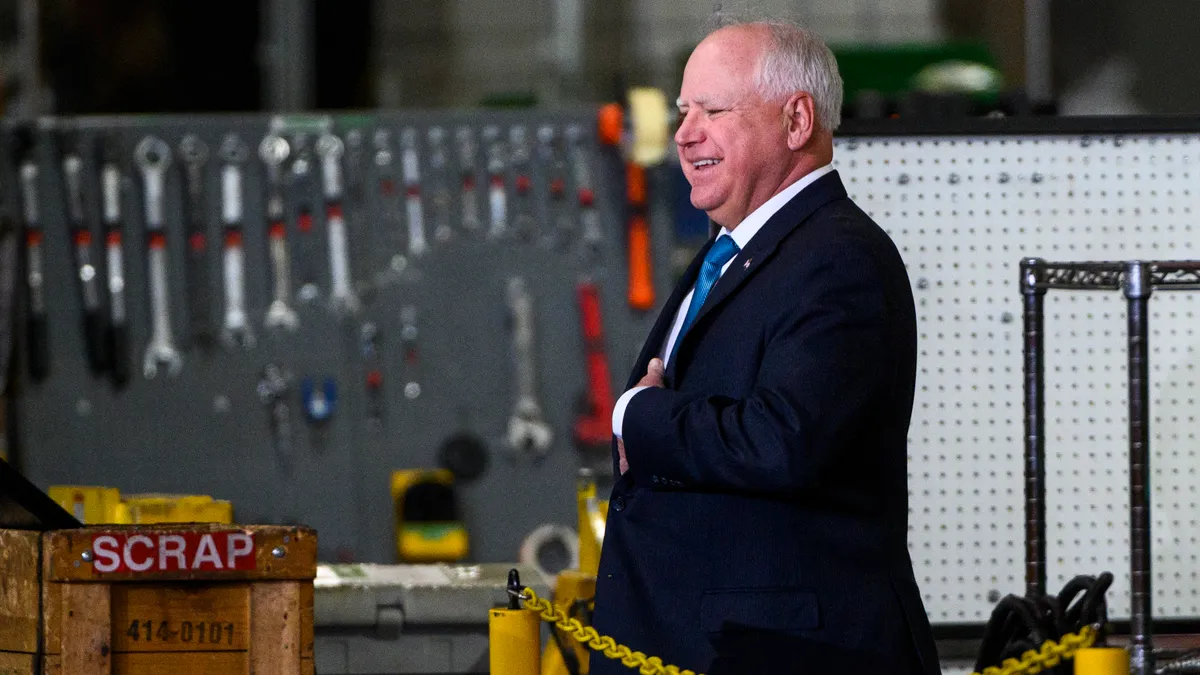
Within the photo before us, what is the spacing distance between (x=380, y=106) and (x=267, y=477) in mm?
3353

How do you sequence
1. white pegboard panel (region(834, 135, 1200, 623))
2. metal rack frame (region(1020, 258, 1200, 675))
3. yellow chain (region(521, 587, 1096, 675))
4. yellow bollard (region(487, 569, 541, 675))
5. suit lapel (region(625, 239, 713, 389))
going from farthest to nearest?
white pegboard panel (region(834, 135, 1200, 623)) → metal rack frame (region(1020, 258, 1200, 675)) → yellow bollard (region(487, 569, 541, 675)) → suit lapel (region(625, 239, 713, 389)) → yellow chain (region(521, 587, 1096, 675))

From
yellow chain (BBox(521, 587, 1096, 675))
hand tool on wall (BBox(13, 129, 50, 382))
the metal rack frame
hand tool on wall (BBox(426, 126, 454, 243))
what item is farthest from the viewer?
hand tool on wall (BBox(426, 126, 454, 243))

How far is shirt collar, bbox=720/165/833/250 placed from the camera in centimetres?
260

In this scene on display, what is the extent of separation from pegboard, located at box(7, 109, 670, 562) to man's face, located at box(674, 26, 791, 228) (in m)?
3.48

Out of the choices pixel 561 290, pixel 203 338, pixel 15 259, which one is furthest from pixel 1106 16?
pixel 15 259

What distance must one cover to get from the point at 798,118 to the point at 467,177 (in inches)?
141

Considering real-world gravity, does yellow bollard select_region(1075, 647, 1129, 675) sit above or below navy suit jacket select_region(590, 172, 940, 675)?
below

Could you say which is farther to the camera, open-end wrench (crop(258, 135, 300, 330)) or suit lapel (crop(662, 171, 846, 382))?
open-end wrench (crop(258, 135, 300, 330))

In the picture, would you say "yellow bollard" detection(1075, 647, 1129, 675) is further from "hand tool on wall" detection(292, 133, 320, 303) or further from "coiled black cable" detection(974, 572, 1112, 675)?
"hand tool on wall" detection(292, 133, 320, 303)

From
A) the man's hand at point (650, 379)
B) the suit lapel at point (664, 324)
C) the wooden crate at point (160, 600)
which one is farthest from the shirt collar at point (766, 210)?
the wooden crate at point (160, 600)

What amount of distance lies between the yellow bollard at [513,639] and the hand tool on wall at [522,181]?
129 inches

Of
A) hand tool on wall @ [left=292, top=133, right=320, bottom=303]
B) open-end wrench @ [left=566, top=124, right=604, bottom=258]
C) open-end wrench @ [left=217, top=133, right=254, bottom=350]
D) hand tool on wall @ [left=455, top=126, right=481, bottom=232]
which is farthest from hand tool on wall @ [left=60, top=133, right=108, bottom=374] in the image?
open-end wrench @ [left=566, top=124, right=604, bottom=258]

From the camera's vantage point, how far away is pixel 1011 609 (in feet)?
10.0

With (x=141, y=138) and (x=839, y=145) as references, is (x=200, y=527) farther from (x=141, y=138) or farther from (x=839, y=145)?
(x=141, y=138)
